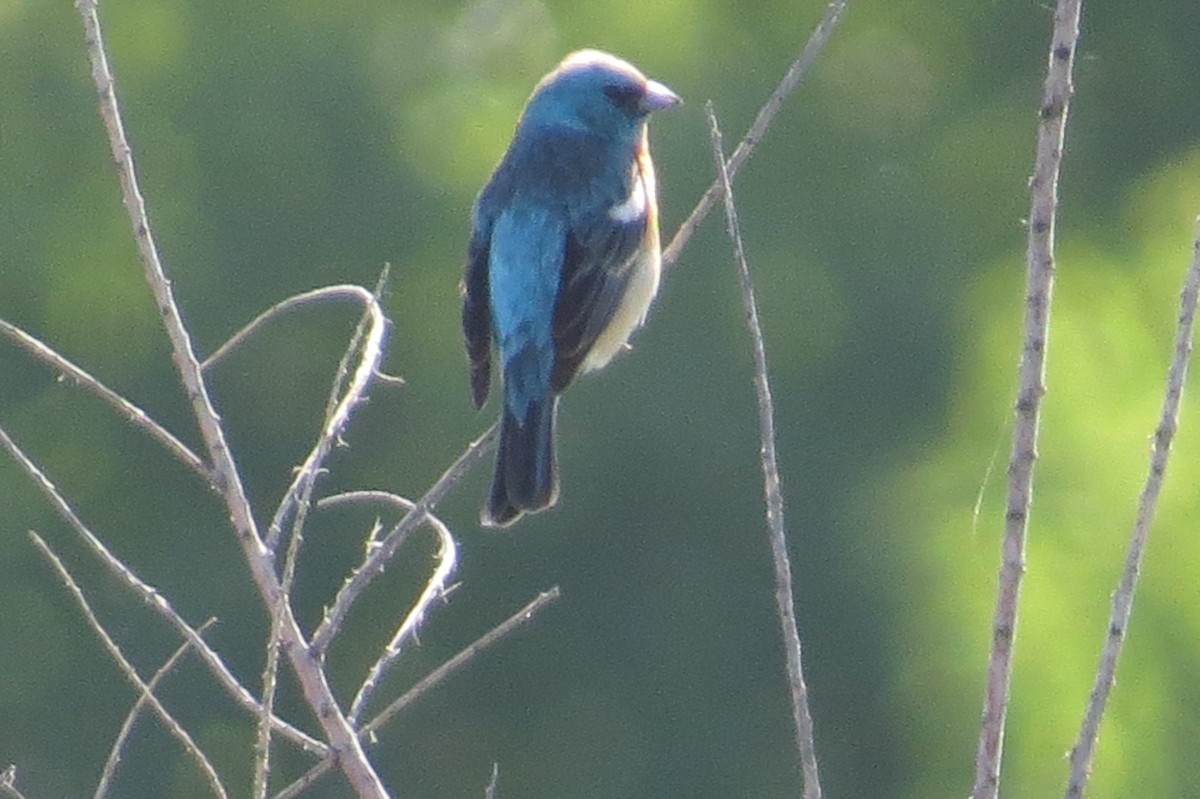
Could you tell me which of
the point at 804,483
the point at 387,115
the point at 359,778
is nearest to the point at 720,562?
the point at 804,483

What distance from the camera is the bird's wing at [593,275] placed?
4188 millimetres

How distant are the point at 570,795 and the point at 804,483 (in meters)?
1.48

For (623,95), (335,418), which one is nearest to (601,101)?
(623,95)

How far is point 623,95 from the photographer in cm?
461

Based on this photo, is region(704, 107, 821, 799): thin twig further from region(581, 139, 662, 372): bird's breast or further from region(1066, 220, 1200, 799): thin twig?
region(581, 139, 662, 372): bird's breast

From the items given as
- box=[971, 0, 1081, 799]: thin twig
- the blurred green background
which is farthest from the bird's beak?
the blurred green background

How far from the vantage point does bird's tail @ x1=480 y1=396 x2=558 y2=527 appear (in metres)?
3.98

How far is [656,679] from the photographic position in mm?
8812

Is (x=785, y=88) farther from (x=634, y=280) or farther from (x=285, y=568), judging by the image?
(x=634, y=280)

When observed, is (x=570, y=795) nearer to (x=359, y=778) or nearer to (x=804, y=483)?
(x=804, y=483)

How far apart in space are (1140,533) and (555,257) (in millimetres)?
2056

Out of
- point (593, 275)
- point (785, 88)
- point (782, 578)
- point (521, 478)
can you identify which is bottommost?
point (782, 578)

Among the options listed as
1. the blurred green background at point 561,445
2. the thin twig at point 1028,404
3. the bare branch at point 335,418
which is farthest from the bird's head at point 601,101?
the blurred green background at point 561,445

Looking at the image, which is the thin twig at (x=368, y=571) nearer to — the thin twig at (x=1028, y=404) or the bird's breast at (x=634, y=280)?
the thin twig at (x=1028, y=404)
